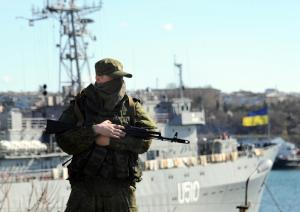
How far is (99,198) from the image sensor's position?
12.9ft

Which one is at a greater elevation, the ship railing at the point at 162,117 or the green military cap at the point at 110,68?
the green military cap at the point at 110,68

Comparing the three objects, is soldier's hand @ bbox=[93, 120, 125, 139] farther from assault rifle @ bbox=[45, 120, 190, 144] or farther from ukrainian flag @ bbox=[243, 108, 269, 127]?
ukrainian flag @ bbox=[243, 108, 269, 127]

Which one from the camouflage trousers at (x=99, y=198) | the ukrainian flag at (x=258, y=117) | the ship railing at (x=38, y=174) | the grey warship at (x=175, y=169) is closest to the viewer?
the camouflage trousers at (x=99, y=198)

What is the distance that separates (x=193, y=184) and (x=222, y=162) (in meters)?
2.64

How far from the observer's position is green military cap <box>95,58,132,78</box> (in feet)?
13.1

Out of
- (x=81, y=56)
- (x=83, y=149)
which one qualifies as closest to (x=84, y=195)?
(x=83, y=149)

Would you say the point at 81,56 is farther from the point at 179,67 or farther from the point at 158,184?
the point at 179,67

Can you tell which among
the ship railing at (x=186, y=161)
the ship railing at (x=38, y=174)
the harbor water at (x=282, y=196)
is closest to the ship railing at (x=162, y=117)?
the ship railing at (x=186, y=161)

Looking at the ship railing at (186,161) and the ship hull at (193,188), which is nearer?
the ship hull at (193,188)

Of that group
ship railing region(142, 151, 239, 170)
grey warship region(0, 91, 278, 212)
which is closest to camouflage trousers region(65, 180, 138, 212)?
grey warship region(0, 91, 278, 212)

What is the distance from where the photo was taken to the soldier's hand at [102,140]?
12.8 feet

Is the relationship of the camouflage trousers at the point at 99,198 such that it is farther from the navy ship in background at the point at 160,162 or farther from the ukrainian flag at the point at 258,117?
the ukrainian flag at the point at 258,117

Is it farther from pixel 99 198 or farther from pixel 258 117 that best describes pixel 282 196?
pixel 99 198

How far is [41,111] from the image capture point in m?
25.6
